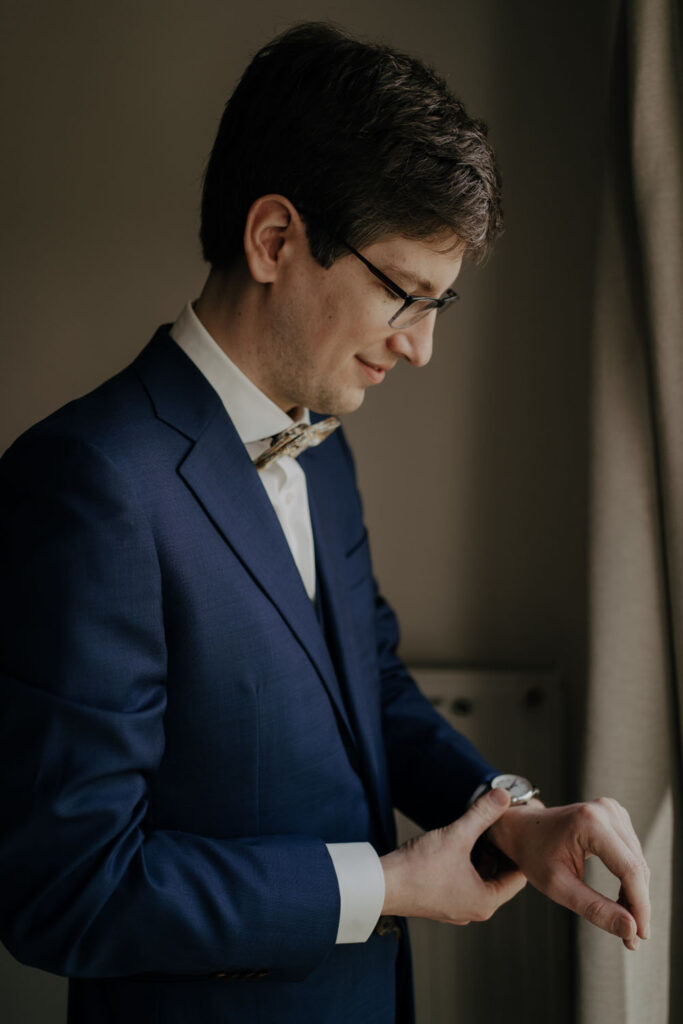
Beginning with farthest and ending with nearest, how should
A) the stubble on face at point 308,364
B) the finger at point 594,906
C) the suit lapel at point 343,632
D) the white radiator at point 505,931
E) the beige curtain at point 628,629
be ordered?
the white radiator at point 505,931 → the beige curtain at point 628,629 → the suit lapel at point 343,632 → the stubble on face at point 308,364 → the finger at point 594,906

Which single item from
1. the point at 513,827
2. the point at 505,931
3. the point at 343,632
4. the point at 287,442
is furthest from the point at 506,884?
the point at 505,931

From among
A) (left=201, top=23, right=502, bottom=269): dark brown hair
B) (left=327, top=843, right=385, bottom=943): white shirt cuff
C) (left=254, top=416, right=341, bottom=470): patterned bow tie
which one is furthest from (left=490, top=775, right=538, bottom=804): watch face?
(left=201, top=23, right=502, bottom=269): dark brown hair

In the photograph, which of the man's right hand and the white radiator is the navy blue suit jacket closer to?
the man's right hand

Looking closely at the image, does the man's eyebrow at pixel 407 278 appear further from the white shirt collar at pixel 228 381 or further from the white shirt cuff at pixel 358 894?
the white shirt cuff at pixel 358 894

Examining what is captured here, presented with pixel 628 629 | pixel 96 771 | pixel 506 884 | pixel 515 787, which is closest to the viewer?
pixel 96 771

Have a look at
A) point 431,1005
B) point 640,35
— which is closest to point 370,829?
point 431,1005

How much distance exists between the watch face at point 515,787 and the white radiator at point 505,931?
0.61m

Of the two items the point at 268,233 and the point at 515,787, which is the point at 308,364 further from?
the point at 515,787

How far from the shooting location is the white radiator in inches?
73.2

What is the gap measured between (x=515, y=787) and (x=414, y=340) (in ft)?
2.21

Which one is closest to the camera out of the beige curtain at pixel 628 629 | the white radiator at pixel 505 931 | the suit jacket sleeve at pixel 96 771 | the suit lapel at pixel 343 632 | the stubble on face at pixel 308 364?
the suit jacket sleeve at pixel 96 771

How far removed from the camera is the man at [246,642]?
895mm

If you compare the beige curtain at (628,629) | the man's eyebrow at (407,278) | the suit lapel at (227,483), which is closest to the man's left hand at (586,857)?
the suit lapel at (227,483)

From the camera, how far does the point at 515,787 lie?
1233 millimetres
